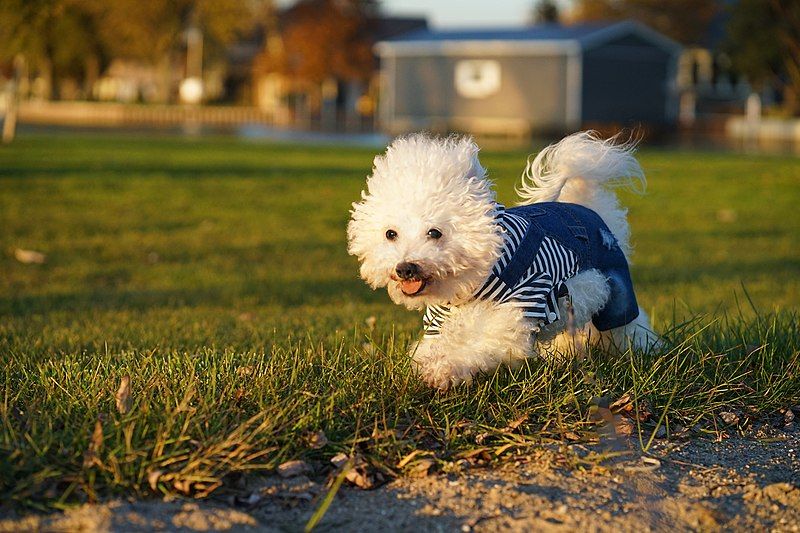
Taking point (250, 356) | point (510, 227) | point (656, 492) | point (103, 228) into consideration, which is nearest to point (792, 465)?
point (656, 492)

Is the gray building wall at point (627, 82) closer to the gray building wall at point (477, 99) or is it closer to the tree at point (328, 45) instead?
the gray building wall at point (477, 99)

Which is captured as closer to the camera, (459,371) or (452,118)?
(459,371)

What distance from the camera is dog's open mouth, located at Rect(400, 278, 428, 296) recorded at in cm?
454

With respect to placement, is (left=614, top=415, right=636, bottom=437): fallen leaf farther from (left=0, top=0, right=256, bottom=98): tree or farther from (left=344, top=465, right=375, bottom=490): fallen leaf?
(left=0, top=0, right=256, bottom=98): tree

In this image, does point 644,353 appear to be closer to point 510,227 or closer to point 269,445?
point 510,227

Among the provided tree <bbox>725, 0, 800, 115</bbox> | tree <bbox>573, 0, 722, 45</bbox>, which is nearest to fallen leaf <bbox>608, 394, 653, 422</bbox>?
tree <bbox>725, 0, 800, 115</bbox>

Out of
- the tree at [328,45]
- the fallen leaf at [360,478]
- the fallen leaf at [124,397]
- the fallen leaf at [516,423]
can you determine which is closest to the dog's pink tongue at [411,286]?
the fallen leaf at [516,423]

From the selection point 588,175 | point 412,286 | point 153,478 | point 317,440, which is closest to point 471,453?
point 317,440

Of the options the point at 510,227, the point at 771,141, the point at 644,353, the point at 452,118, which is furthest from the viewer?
the point at 452,118

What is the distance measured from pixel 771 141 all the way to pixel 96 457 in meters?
45.9

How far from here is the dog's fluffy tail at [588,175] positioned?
579 centimetres

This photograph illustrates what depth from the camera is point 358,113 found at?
69125 mm

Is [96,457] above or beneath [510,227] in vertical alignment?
beneath

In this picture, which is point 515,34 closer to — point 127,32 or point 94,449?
point 127,32
